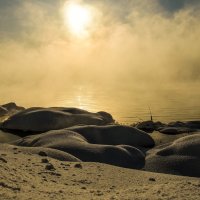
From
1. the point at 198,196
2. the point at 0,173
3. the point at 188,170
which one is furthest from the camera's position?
the point at 188,170

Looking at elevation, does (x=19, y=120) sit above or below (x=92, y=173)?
above

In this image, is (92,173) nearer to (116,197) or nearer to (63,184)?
(63,184)

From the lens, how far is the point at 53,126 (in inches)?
750

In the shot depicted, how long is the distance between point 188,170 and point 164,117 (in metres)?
18.0

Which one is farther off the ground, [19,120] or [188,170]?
[19,120]

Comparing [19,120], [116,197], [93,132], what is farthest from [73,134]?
[116,197]

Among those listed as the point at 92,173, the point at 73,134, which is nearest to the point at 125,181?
the point at 92,173

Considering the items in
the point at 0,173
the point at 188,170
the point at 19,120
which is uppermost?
the point at 19,120

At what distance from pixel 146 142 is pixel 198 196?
34.1 ft

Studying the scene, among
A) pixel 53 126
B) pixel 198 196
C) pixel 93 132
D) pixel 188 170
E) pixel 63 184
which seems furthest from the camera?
pixel 53 126

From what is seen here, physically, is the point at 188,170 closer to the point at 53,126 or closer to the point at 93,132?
the point at 93,132

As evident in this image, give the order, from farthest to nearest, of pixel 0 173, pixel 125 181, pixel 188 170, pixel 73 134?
pixel 73 134
pixel 188 170
pixel 125 181
pixel 0 173

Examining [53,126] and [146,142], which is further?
[53,126]

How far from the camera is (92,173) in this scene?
7.25 m
